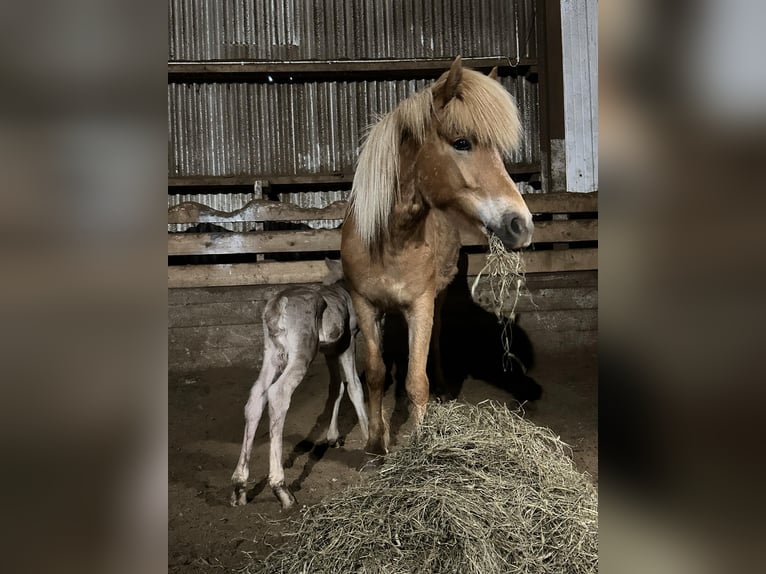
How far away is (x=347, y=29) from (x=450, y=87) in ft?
16.6

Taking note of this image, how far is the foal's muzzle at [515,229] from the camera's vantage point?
7.31ft

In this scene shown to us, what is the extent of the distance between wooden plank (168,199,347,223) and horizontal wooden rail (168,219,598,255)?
21cm

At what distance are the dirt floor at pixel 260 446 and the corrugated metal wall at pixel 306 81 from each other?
3.22 metres

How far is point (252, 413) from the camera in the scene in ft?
8.23

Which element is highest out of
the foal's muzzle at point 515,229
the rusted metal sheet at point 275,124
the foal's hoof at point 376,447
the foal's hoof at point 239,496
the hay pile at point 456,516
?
the rusted metal sheet at point 275,124

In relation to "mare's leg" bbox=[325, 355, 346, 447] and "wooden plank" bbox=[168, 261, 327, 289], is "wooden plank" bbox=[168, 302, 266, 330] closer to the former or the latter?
"wooden plank" bbox=[168, 261, 327, 289]

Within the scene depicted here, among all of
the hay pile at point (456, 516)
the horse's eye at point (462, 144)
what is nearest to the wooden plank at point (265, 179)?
the horse's eye at point (462, 144)

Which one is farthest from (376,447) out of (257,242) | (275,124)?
(275,124)

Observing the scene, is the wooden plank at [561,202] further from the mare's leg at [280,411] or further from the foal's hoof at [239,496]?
the foal's hoof at [239,496]

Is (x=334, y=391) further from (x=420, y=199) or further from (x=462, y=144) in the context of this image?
(x=462, y=144)

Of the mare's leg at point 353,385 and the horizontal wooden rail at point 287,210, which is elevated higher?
the horizontal wooden rail at point 287,210
